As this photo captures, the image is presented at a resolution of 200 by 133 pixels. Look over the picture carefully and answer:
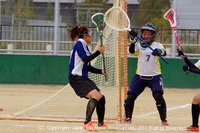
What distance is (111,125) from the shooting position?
39.7 feet

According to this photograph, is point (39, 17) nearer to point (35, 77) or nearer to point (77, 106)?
point (35, 77)

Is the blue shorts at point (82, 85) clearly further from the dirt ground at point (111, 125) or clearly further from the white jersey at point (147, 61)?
the white jersey at point (147, 61)

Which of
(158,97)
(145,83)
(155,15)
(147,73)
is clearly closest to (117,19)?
(147,73)

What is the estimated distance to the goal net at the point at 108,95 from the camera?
12562 mm

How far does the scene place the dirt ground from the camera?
11.3 meters

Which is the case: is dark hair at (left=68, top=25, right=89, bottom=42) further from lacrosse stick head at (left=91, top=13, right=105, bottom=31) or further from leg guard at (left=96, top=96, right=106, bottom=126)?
leg guard at (left=96, top=96, right=106, bottom=126)

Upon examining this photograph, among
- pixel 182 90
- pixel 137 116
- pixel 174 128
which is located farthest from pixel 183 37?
pixel 174 128

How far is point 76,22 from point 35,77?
2.31 metres

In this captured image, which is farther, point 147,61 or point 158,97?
point 147,61

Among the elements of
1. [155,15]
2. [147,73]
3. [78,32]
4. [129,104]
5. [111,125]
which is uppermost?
[155,15]

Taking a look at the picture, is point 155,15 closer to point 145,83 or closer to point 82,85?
point 145,83

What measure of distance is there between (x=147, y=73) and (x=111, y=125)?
1.15 m

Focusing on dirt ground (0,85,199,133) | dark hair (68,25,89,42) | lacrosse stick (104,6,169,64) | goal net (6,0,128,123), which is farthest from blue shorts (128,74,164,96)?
dark hair (68,25,89,42)

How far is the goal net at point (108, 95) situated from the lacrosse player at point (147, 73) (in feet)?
1.12
